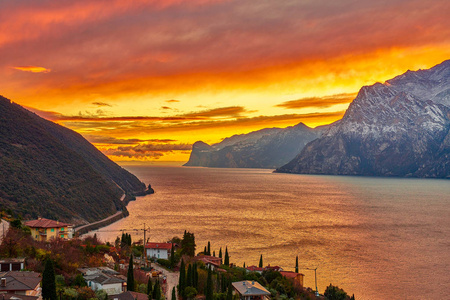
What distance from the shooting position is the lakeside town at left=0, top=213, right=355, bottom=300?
1182 inches

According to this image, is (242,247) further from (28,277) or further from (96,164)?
(96,164)

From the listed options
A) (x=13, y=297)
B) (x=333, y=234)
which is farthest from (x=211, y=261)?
(x=333, y=234)

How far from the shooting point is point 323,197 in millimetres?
154000

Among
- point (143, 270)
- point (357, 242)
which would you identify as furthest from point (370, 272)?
point (143, 270)

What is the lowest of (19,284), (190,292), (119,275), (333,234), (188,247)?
(333,234)

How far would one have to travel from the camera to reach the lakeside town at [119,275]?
1182 inches

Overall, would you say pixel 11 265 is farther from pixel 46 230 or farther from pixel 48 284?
pixel 46 230

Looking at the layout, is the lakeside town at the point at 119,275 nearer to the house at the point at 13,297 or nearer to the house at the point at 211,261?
the house at the point at 13,297

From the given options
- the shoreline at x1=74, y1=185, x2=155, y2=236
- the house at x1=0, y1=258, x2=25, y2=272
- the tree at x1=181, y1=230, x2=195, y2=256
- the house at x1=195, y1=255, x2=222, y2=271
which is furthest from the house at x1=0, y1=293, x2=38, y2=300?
the shoreline at x1=74, y1=185, x2=155, y2=236

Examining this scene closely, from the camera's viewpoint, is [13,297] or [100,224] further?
[100,224]

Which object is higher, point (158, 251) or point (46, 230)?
point (46, 230)

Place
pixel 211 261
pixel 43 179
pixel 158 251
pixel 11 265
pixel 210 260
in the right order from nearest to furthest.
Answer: pixel 11 265
pixel 211 261
pixel 210 260
pixel 158 251
pixel 43 179

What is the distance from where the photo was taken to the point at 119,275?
39.1 metres

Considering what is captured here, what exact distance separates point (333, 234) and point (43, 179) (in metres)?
61.1
